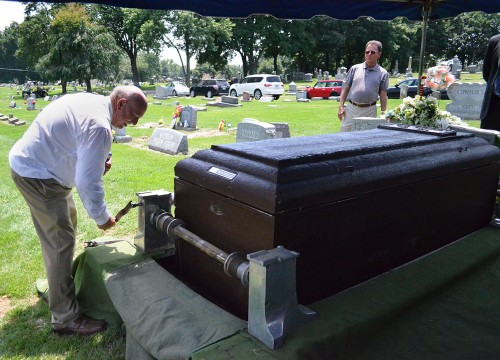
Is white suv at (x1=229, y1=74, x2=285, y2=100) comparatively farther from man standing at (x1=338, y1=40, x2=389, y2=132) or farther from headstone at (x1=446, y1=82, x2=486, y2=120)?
man standing at (x1=338, y1=40, x2=389, y2=132)

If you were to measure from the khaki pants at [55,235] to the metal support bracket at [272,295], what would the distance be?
132 cm

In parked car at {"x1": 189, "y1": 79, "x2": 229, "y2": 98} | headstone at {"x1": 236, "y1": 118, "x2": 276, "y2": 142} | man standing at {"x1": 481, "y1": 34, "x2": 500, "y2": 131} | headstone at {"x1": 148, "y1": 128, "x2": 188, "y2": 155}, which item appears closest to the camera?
man standing at {"x1": 481, "y1": 34, "x2": 500, "y2": 131}

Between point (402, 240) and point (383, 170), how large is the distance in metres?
0.41

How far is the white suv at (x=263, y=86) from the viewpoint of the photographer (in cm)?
2787

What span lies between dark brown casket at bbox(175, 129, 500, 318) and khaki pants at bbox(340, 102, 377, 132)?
289 cm

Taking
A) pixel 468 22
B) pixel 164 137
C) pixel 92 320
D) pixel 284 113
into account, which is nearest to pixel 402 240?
pixel 92 320

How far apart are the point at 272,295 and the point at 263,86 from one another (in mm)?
27611

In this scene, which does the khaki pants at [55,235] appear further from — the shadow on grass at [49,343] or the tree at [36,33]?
the tree at [36,33]

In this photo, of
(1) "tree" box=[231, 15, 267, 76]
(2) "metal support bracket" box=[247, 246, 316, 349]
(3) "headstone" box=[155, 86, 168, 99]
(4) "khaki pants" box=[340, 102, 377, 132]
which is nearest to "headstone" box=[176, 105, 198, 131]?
(4) "khaki pants" box=[340, 102, 377, 132]

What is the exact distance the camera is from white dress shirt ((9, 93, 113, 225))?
6.68 ft

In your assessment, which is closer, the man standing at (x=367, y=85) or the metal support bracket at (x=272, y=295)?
the metal support bracket at (x=272, y=295)

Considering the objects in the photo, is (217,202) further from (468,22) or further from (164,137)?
(468,22)

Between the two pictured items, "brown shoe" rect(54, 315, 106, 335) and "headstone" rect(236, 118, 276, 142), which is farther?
"headstone" rect(236, 118, 276, 142)

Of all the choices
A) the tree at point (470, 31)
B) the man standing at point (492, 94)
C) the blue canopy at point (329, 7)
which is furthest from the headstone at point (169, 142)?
the tree at point (470, 31)
